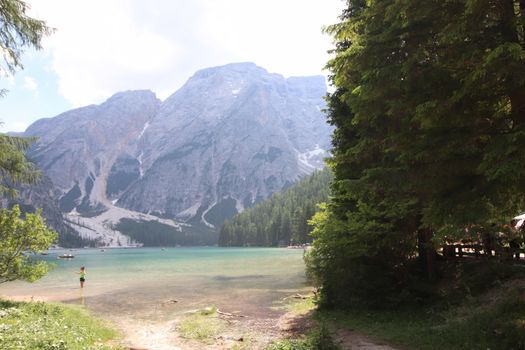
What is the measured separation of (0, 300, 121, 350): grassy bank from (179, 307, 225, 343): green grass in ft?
11.4

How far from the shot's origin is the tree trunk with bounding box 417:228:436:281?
18.3 meters

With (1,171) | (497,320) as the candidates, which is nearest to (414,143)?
(497,320)

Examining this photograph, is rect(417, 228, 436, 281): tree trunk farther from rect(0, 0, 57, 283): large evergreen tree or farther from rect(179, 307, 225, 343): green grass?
rect(0, 0, 57, 283): large evergreen tree

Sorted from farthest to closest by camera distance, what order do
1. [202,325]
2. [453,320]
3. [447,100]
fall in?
[202,325] → [453,320] → [447,100]

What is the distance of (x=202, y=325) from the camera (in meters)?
19.8

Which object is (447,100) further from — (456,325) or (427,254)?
(427,254)

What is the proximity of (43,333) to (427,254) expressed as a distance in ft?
54.2

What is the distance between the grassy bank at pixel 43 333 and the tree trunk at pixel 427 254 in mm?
14257

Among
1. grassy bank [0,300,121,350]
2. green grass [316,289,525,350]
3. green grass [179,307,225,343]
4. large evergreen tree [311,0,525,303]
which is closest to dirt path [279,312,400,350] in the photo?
green grass [316,289,525,350]

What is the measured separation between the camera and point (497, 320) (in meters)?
11.2

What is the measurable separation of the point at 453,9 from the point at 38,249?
21663 mm

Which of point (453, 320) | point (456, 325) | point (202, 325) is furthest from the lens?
point (202, 325)

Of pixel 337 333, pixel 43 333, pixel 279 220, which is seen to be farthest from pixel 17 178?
pixel 279 220

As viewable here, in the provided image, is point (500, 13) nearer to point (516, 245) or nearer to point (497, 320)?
point (497, 320)
